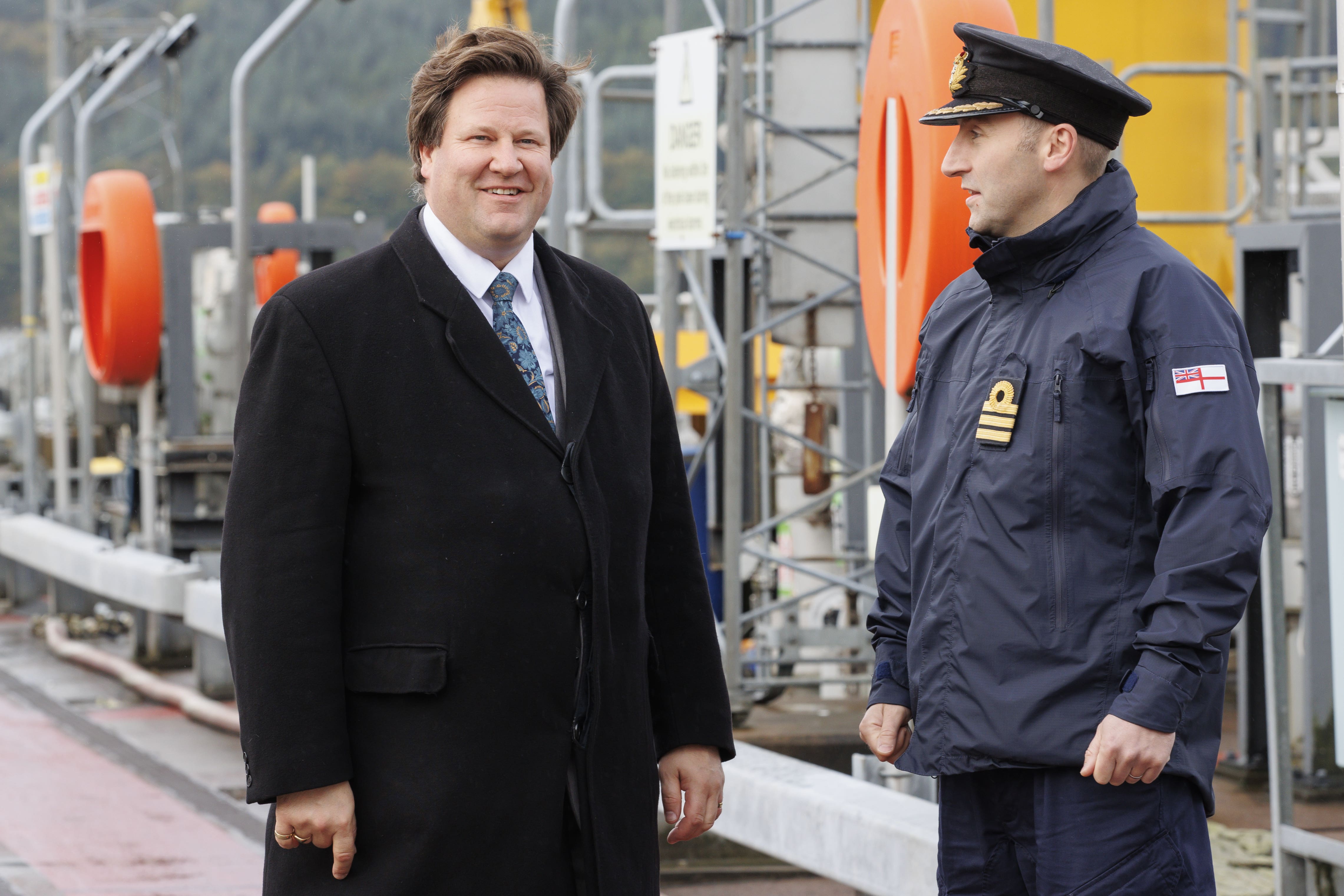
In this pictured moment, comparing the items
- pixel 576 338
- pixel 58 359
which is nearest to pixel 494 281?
pixel 576 338

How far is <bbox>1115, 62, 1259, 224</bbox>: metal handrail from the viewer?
22.5 feet

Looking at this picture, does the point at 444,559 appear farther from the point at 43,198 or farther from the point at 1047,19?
the point at 43,198

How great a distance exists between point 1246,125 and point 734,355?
3551mm

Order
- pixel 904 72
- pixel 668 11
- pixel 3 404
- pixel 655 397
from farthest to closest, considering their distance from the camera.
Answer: pixel 3 404 → pixel 668 11 → pixel 904 72 → pixel 655 397

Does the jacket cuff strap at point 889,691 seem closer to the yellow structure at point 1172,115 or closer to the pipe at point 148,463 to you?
the yellow structure at point 1172,115

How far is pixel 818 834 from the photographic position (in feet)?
14.0

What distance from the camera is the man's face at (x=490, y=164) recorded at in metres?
2.66

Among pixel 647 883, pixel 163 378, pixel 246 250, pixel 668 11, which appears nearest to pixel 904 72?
pixel 647 883

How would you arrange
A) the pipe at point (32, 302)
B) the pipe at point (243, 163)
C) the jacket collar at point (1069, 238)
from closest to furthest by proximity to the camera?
1. the jacket collar at point (1069, 238)
2. the pipe at point (243, 163)
3. the pipe at point (32, 302)

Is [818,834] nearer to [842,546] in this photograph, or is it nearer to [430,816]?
[430,816]

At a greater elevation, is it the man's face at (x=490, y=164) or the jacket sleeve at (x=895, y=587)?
the man's face at (x=490, y=164)

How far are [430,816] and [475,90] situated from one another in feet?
3.46

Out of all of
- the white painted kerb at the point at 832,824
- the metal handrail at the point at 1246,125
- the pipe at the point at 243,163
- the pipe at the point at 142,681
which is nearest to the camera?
the white painted kerb at the point at 832,824

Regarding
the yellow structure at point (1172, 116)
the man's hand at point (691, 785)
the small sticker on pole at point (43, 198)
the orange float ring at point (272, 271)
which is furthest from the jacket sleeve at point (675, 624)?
the small sticker on pole at point (43, 198)
